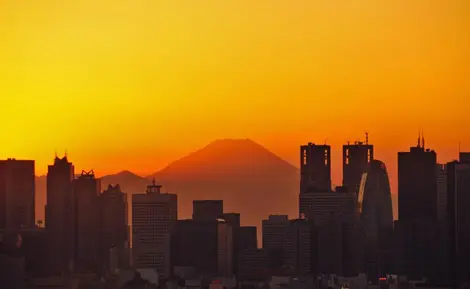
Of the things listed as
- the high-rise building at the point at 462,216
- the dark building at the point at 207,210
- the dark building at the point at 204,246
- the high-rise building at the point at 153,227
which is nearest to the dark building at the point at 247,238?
the dark building at the point at 204,246

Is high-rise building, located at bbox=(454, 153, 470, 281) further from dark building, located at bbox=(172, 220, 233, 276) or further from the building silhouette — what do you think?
dark building, located at bbox=(172, 220, 233, 276)

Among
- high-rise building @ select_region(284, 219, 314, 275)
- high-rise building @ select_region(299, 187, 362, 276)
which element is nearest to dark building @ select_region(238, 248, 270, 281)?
high-rise building @ select_region(284, 219, 314, 275)

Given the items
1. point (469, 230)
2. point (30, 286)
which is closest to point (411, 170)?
point (469, 230)

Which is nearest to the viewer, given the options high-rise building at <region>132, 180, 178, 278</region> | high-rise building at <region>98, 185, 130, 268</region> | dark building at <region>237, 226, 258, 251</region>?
high-rise building at <region>98, 185, 130, 268</region>

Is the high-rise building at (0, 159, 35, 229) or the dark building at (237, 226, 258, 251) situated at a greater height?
the high-rise building at (0, 159, 35, 229)

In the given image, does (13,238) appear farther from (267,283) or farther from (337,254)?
(337,254)

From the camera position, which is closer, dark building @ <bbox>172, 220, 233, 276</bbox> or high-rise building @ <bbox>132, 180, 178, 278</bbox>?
dark building @ <bbox>172, 220, 233, 276</bbox>

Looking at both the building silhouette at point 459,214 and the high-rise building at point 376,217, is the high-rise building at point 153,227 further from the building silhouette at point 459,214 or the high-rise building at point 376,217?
the building silhouette at point 459,214
